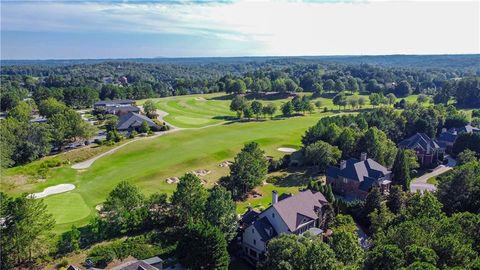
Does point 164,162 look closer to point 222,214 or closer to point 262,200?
point 262,200

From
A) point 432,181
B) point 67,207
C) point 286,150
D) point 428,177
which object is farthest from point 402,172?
point 67,207

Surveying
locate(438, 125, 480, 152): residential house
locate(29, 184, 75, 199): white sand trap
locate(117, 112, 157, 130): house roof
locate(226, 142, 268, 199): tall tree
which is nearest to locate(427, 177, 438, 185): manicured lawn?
locate(438, 125, 480, 152): residential house

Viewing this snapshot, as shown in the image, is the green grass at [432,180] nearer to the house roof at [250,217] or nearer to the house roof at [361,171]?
the house roof at [361,171]

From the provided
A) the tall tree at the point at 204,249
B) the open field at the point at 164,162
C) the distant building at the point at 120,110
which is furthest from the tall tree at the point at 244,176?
the distant building at the point at 120,110

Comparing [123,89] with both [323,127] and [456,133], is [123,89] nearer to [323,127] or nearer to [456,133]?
[323,127]

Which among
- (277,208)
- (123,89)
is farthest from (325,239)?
(123,89)

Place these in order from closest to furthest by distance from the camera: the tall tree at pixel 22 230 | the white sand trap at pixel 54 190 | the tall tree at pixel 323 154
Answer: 1. the tall tree at pixel 22 230
2. the white sand trap at pixel 54 190
3. the tall tree at pixel 323 154
